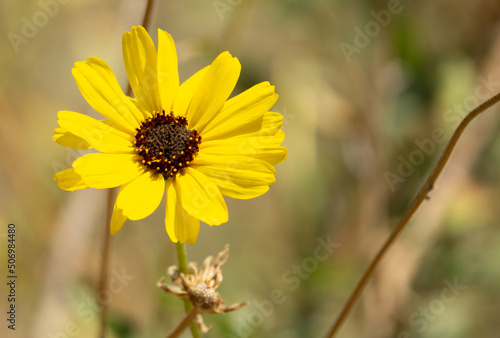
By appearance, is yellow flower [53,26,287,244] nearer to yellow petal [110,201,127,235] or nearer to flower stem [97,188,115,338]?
yellow petal [110,201,127,235]

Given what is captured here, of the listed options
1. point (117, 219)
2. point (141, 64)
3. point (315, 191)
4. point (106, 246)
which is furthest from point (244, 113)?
point (315, 191)

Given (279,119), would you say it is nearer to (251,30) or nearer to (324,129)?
(324,129)

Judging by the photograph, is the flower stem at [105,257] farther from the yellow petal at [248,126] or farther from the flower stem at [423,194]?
the flower stem at [423,194]

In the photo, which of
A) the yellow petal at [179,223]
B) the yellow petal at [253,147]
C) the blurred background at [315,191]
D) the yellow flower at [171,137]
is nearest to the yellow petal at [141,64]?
the yellow flower at [171,137]

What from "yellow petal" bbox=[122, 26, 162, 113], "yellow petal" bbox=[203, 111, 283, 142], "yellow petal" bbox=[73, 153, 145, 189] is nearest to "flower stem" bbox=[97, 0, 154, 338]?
"yellow petal" bbox=[122, 26, 162, 113]

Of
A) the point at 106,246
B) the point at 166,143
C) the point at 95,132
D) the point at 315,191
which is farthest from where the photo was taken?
the point at 315,191

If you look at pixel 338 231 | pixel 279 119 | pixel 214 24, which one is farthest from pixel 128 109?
pixel 214 24

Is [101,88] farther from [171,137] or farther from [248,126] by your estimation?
[248,126]
